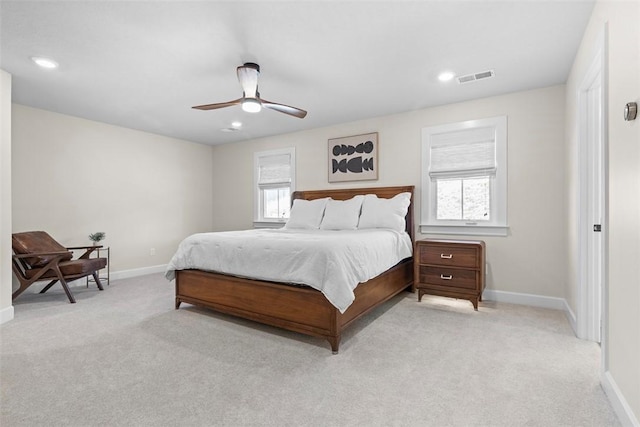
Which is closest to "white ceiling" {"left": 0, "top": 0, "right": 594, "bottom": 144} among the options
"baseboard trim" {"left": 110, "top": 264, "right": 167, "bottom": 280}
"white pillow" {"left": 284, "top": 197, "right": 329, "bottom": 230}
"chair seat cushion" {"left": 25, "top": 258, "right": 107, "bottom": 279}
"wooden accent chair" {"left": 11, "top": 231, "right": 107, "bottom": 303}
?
Answer: "white pillow" {"left": 284, "top": 197, "right": 329, "bottom": 230}

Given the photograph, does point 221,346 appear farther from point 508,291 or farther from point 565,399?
point 508,291

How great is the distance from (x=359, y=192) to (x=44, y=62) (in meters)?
3.71

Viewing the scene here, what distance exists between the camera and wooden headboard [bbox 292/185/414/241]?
420cm

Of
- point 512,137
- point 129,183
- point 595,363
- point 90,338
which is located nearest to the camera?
point 595,363

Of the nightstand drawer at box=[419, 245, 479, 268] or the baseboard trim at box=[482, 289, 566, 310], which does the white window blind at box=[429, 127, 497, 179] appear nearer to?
the nightstand drawer at box=[419, 245, 479, 268]

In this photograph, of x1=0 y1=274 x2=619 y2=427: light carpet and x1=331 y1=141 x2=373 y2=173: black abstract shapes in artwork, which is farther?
x1=331 y1=141 x2=373 y2=173: black abstract shapes in artwork

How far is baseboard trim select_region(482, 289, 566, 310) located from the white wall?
16.7 ft

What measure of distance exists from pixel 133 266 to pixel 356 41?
4.88m

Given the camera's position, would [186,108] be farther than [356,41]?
Yes

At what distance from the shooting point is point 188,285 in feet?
11.0

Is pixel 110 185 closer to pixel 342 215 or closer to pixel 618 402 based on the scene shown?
pixel 342 215

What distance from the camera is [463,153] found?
3.93 m

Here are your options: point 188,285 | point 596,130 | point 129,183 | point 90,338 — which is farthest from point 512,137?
point 129,183

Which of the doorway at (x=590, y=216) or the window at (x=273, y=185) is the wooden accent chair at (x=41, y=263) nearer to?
the window at (x=273, y=185)
